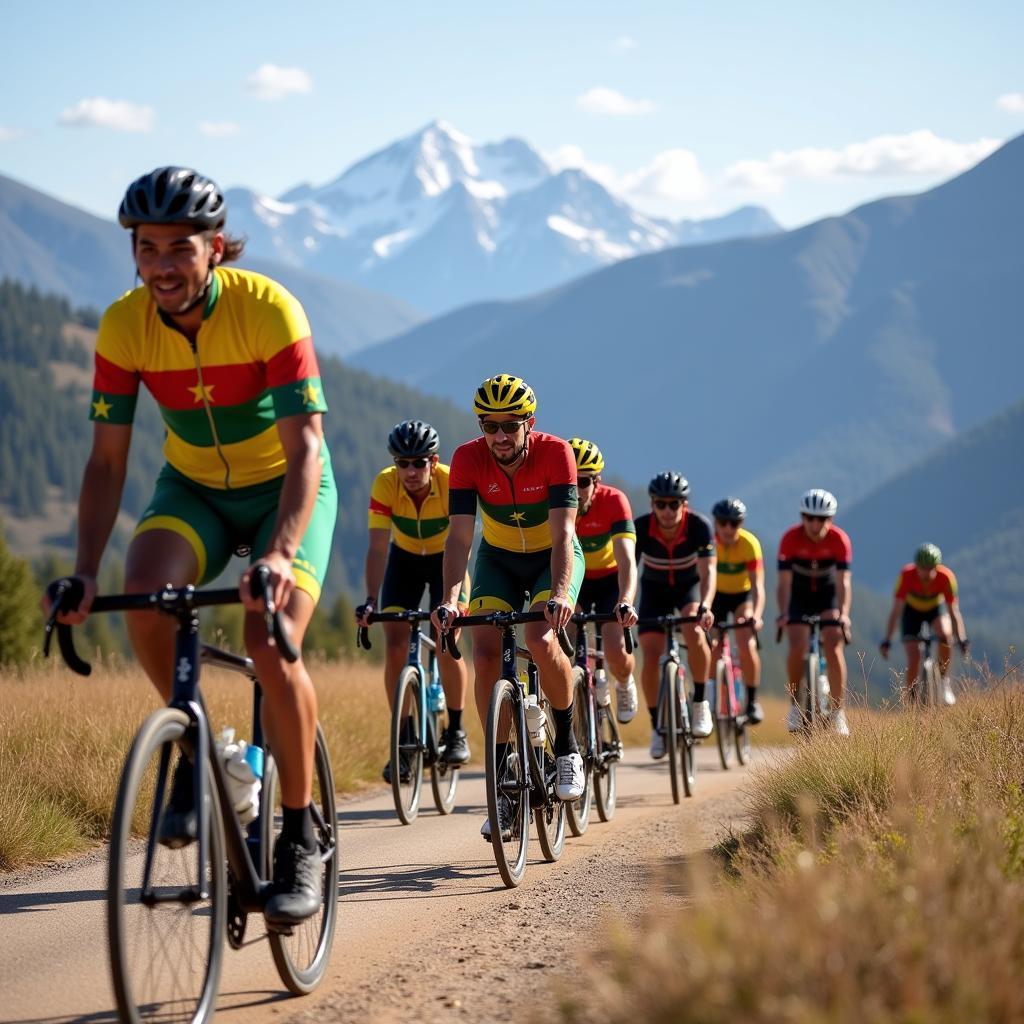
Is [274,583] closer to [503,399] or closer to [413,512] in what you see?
[503,399]

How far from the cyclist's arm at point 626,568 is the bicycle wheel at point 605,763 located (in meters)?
0.99

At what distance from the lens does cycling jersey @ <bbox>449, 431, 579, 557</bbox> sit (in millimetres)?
8055

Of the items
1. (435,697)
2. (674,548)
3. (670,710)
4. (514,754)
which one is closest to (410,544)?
(435,697)

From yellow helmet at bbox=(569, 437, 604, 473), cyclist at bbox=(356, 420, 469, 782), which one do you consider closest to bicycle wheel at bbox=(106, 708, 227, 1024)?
cyclist at bbox=(356, 420, 469, 782)

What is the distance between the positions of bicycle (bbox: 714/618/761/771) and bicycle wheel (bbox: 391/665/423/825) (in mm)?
5255

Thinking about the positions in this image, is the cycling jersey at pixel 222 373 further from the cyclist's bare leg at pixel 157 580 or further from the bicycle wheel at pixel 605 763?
the bicycle wheel at pixel 605 763

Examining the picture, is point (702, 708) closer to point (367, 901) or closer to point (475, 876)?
point (475, 876)

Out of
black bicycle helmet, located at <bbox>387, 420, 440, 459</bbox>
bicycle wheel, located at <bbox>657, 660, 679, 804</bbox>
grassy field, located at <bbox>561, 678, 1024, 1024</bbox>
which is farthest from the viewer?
bicycle wheel, located at <bbox>657, 660, 679, 804</bbox>

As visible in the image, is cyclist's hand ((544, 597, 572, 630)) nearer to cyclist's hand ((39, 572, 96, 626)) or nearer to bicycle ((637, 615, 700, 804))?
cyclist's hand ((39, 572, 96, 626))

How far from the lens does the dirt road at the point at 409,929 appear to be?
4.98 metres

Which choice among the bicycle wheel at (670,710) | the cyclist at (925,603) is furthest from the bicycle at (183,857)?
the cyclist at (925,603)

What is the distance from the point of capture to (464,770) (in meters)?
15.1

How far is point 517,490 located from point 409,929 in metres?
2.80

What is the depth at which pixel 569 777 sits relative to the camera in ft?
27.8
